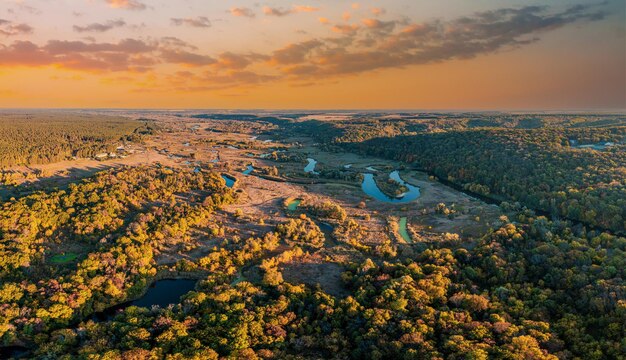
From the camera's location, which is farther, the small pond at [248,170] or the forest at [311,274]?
the small pond at [248,170]

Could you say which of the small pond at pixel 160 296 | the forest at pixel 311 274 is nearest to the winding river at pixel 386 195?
the forest at pixel 311 274

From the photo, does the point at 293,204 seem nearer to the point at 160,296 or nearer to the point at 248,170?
the point at 160,296

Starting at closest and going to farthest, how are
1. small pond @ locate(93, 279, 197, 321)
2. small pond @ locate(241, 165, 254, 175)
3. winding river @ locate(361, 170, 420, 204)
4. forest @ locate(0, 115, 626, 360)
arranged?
forest @ locate(0, 115, 626, 360)
small pond @ locate(93, 279, 197, 321)
winding river @ locate(361, 170, 420, 204)
small pond @ locate(241, 165, 254, 175)

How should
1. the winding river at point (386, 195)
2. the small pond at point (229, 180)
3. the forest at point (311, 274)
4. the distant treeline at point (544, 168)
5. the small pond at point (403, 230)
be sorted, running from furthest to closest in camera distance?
the small pond at point (229, 180), the winding river at point (386, 195), the distant treeline at point (544, 168), the small pond at point (403, 230), the forest at point (311, 274)

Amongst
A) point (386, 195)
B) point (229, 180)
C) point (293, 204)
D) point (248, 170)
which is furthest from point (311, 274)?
point (248, 170)

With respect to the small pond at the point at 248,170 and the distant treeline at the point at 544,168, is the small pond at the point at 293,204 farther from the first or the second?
the distant treeline at the point at 544,168

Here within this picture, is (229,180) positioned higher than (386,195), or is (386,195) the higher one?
(229,180)

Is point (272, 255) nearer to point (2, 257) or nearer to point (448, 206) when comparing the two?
point (2, 257)

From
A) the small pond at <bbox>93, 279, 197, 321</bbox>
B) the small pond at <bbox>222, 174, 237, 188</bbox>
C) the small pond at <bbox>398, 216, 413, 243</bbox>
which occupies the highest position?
the small pond at <bbox>222, 174, 237, 188</bbox>

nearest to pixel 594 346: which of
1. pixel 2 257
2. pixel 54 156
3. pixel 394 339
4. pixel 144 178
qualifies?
pixel 394 339

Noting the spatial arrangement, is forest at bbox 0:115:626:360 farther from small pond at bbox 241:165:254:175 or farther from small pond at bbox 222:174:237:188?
small pond at bbox 241:165:254:175

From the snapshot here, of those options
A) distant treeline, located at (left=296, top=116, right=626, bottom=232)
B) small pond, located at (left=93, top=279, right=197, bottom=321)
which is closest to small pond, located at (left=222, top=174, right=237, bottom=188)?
small pond, located at (left=93, top=279, right=197, bottom=321)

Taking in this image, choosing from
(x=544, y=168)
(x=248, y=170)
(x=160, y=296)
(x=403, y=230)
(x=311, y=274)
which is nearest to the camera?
(x=160, y=296)
